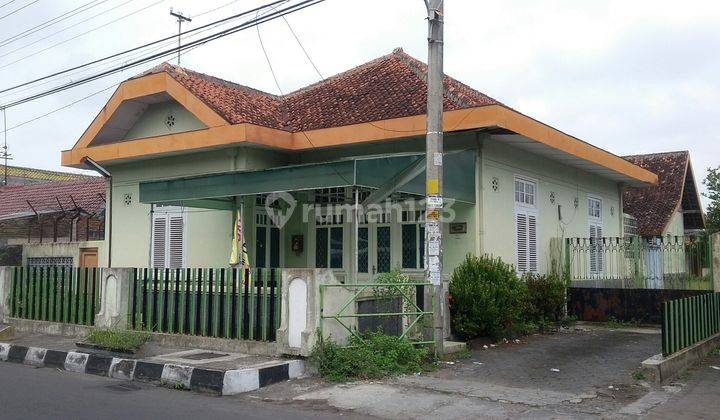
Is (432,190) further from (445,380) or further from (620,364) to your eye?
(620,364)

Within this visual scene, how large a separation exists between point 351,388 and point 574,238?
31.6 feet

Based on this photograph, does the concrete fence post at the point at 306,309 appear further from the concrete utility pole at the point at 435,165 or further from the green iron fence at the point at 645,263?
the green iron fence at the point at 645,263

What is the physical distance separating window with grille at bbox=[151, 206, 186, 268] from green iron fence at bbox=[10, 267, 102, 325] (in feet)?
9.51

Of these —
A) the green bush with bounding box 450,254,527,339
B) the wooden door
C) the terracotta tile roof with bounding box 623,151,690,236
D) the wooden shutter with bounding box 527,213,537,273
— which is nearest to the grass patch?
the green bush with bounding box 450,254,527,339

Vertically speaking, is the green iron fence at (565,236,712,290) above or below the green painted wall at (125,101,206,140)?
below

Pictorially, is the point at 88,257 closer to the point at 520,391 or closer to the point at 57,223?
the point at 57,223

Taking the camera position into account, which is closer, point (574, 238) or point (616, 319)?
point (616, 319)

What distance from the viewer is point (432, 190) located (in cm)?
959

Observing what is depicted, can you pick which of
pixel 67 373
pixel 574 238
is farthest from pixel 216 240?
pixel 574 238

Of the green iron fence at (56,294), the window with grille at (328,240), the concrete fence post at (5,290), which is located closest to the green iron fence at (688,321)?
the window with grille at (328,240)

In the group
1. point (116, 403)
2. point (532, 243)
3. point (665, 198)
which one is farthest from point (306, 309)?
Result: point (665, 198)

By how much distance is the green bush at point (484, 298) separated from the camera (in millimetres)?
11375

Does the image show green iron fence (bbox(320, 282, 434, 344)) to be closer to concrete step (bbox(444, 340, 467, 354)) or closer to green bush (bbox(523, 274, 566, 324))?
concrete step (bbox(444, 340, 467, 354))

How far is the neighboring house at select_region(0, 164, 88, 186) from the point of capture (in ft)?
121
